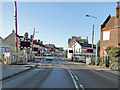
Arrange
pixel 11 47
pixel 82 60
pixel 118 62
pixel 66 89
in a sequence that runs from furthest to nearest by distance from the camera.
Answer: pixel 11 47, pixel 82 60, pixel 118 62, pixel 66 89

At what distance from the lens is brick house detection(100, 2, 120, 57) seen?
32812mm

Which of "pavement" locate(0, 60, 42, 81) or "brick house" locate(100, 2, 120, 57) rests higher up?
"brick house" locate(100, 2, 120, 57)

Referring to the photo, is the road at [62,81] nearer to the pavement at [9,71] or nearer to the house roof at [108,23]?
the pavement at [9,71]

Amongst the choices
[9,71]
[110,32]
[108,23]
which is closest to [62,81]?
[9,71]

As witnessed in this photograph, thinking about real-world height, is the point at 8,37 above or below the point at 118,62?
above

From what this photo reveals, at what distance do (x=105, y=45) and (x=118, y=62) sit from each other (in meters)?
14.8

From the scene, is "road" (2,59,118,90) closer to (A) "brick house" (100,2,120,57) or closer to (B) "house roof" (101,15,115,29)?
(A) "brick house" (100,2,120,57)

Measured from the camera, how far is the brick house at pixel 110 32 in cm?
3281

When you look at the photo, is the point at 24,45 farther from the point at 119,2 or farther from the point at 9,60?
the point at 119,2

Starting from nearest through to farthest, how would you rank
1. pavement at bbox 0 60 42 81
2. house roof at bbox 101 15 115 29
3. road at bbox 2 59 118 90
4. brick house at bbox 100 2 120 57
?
road at bbox 2 59 118 90 → pavement at bbox 0 60 42 81 → brick house at bbox 100 2 120 57 → house roof at bbox 101 15 115 29

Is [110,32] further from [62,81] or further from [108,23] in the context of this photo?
[62,81]

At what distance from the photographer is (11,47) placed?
6538 cm

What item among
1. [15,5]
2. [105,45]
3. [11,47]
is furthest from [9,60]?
[11,47]

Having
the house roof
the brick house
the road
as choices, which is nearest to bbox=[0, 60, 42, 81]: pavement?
the road
